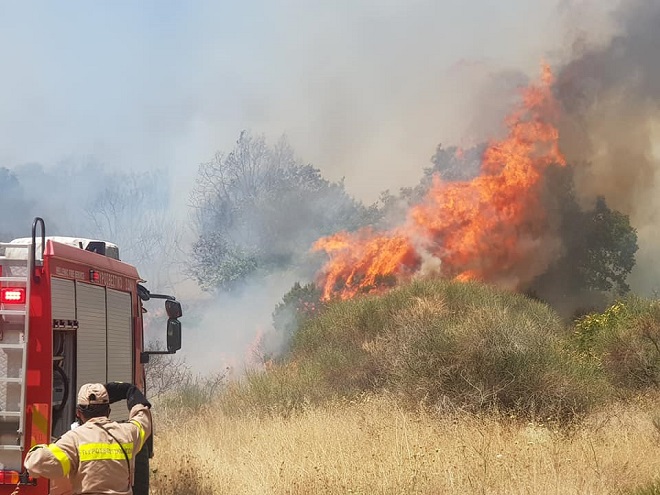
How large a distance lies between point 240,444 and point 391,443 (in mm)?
3049

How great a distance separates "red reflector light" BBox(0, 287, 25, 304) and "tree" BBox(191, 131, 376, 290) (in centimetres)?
2411

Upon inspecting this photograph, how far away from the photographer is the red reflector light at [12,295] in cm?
583

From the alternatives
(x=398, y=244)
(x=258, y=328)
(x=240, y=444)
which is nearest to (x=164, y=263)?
(x=258, y=328)

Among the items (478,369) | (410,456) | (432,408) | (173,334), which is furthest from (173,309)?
(478,369)

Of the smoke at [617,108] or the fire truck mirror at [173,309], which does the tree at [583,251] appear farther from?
the fire truck mirror at [173,309]

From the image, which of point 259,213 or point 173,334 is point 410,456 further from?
point 259,213

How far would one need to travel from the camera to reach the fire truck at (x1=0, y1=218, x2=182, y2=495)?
5754 millimetres

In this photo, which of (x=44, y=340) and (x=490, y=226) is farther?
(x=490, y=226)

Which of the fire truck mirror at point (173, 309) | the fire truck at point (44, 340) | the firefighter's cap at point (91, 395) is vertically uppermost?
the fire truck mirror at point (173, 309)

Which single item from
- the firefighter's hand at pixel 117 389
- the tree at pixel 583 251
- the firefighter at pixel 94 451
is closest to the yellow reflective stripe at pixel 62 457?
the firefighter at pixel 94 451

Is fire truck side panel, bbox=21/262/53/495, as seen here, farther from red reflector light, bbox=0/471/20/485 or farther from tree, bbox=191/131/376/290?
tree, bbox=191/131/376/290

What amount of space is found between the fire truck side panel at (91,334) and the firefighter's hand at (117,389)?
127 cm

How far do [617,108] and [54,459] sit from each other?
1029 inches

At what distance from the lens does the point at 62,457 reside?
4582 mm
